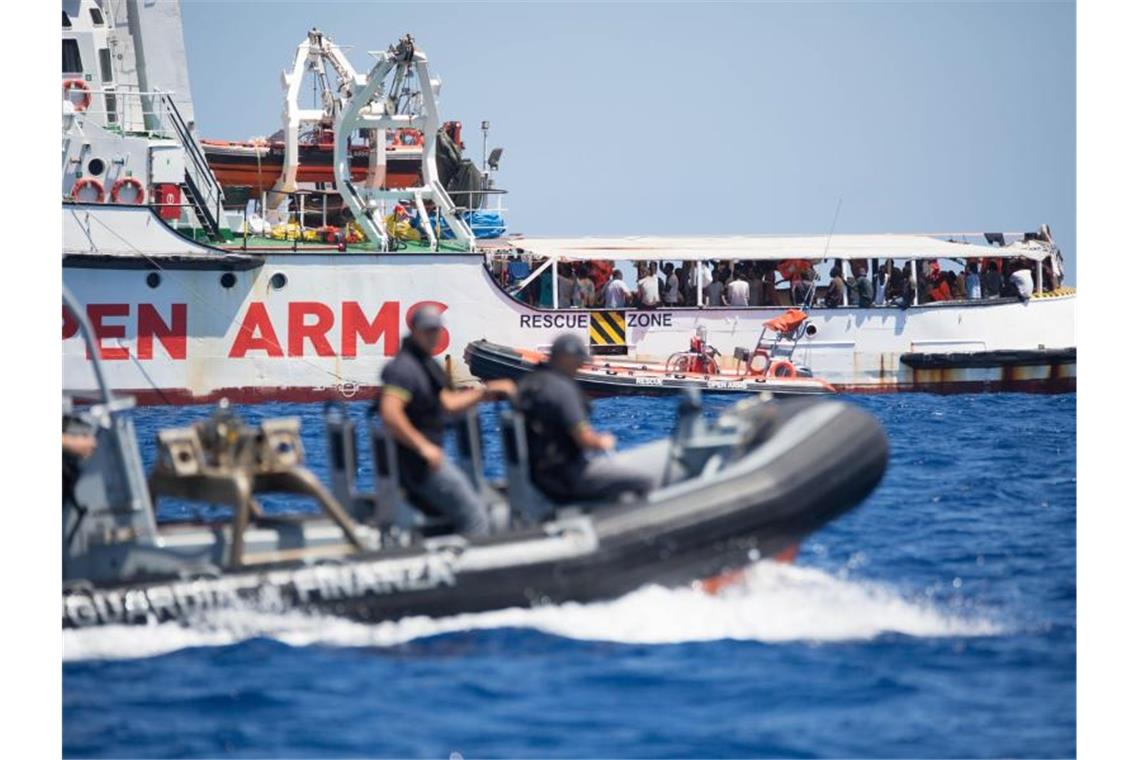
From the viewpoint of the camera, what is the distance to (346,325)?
75.8ft

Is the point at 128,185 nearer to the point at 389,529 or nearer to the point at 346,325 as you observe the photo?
the point at 346,325

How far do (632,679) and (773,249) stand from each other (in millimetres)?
17424

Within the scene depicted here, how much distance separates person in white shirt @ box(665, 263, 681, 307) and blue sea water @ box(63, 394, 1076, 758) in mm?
14146

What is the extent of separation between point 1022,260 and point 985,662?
1825 centimetres

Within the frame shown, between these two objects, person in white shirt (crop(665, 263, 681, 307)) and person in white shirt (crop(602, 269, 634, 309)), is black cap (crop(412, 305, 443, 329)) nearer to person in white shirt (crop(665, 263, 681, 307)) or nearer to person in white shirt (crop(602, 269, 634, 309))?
person in white shirt (crop(602, 269, 634, 309))

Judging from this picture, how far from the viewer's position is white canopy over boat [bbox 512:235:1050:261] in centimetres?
2444

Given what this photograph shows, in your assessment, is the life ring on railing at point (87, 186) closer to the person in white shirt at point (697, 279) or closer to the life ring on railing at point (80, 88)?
the life ring on railing at point (80, 88)

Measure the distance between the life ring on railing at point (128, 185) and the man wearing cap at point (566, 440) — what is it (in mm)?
14282

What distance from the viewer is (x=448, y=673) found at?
8312 mm

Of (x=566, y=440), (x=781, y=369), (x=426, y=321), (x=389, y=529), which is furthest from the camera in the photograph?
(x=781, y=369)

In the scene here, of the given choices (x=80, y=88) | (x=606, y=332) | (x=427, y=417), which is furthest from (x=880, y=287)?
(x=427, y=417)

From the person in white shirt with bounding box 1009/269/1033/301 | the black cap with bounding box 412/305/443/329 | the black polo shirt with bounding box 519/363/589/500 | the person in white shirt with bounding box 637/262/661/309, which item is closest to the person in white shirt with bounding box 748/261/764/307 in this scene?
the person in white shirt with bounding box 637/262/661/309
